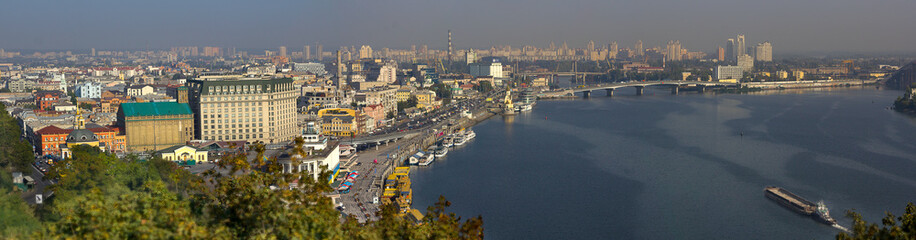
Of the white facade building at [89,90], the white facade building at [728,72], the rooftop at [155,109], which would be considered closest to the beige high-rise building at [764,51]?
the white facade building at [728,72]

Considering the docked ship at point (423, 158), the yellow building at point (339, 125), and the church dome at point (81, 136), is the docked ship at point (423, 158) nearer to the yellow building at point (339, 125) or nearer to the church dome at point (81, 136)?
the yellow building at point (339, 125)

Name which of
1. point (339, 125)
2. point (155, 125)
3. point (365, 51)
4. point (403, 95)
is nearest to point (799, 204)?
point (339, 125)

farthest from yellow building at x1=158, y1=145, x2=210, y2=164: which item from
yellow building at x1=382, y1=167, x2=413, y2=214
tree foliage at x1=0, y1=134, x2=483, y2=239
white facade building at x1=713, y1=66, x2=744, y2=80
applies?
white facade building at x1=713, y1=66, x2=744, y2=80

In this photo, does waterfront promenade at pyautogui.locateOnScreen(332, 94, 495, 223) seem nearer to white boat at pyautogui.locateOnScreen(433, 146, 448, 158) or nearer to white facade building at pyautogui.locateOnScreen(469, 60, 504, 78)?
white boat at pyautogui.locateOnScreen(433, 146, 448, 158)

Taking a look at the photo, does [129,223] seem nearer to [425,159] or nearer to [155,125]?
[425,159]

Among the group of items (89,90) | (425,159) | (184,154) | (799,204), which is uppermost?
(89,90)

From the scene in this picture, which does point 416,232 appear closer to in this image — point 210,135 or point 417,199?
point 417,199
